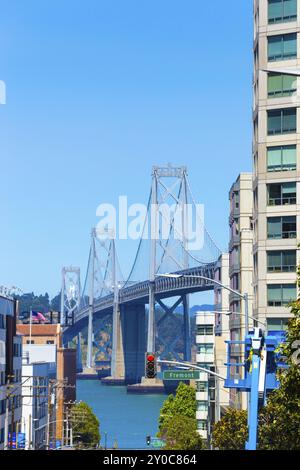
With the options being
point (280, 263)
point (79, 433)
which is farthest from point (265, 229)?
point (79, 433)

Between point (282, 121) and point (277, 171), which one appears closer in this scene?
point (277, 171)

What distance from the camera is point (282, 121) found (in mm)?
75562

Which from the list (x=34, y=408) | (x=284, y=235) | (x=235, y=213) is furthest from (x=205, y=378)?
(x=284, y=235)

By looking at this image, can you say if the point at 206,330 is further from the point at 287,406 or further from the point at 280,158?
the point at 287,406

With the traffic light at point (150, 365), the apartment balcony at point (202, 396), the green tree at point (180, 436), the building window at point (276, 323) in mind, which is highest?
the building window at point (276, 323)

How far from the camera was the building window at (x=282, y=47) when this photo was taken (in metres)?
76.0

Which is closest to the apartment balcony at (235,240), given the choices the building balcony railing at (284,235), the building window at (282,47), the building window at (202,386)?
the building window at (202,386)

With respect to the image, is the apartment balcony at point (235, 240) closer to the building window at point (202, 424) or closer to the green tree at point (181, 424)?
the green tree at point (181, 424)

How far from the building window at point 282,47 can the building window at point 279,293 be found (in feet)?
47.4

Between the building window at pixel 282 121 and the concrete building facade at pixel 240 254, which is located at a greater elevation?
the building window at pixel 282 121

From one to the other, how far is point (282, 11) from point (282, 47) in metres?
2.37
